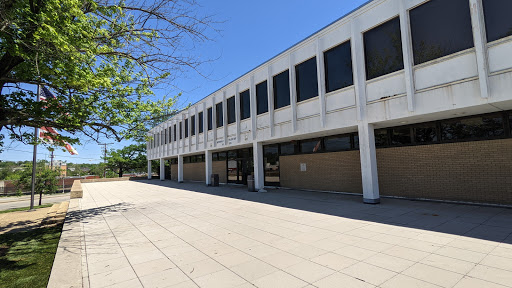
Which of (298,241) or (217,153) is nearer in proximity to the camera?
(298,241)

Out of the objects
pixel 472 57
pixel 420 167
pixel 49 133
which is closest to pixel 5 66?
pixel 49 133

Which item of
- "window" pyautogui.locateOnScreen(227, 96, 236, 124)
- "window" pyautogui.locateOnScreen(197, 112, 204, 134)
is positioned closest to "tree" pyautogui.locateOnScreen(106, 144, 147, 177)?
"window" pyautogui.locateOnScreen(197, 112, 204, 134)

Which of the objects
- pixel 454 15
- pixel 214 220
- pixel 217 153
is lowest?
pixel 214 220

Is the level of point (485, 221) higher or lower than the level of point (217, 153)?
lower

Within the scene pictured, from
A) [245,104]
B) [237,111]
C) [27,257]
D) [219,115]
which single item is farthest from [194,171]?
[27,257]

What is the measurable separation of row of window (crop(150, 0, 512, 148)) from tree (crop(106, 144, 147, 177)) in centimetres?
3943

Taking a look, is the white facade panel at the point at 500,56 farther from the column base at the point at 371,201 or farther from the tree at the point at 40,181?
the tree at the point at 40,181

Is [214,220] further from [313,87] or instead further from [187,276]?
[313,87]

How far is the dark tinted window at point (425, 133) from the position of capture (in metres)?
10.1

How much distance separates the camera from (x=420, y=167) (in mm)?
10328

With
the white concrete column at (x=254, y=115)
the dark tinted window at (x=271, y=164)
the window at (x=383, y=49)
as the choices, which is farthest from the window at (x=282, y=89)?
the window at (x=383, y=49)

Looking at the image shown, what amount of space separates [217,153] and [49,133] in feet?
53.2

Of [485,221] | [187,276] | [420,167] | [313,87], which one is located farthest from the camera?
[313,87]

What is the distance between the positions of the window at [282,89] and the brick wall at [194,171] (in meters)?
14.8
